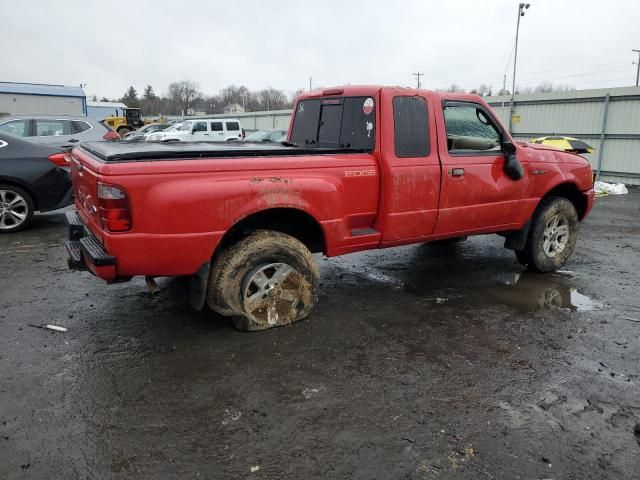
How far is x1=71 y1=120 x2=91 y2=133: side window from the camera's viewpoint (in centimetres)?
1037

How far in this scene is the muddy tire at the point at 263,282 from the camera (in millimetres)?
3834

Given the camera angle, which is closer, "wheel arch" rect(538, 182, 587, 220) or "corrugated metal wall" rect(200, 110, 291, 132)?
"wheel arch" rect(538, 182, 587, 220)

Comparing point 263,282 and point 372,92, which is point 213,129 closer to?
point 372,92

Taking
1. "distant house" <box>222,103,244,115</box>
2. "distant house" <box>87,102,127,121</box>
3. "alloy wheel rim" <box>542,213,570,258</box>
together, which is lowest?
"alloy wheel rim" <box>542,213,570,258</box>

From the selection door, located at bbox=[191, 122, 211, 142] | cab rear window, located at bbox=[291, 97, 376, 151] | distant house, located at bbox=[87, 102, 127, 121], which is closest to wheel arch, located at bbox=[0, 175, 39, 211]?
cab rear window, located at bbox=[291, 97, 376, 151]

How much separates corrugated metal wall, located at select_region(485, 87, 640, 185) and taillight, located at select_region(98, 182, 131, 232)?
1515 centimetres

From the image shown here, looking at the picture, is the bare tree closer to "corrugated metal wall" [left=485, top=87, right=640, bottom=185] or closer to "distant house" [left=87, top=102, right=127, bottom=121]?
"distant house" [left=87, top=102, right=127, bottom=121]

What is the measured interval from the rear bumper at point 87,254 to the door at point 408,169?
2.21m

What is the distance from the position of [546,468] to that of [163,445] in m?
1.96

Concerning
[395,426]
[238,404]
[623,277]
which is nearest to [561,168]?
[623,277]

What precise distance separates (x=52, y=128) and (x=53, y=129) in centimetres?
3

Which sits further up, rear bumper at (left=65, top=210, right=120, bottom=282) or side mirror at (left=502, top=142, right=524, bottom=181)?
side mirror at (left=502, top=142, right=524, bottom=181)

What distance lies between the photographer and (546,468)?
8.32ft

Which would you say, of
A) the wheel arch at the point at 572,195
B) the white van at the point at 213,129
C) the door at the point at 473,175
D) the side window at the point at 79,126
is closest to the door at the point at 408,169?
the door at the point at 473,175
